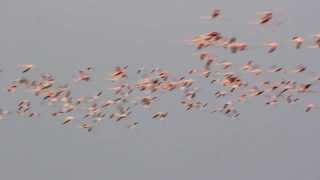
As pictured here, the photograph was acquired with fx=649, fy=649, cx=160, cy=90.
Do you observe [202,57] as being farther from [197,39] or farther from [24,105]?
[24,105]

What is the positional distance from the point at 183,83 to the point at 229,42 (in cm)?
239

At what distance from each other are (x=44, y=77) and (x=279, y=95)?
15.8ft

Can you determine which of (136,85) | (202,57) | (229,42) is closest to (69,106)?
(136,85)

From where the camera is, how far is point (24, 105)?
14.5m

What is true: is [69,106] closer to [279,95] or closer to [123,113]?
[123,113]

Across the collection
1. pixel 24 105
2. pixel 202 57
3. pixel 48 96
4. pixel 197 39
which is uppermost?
pixel 197 39

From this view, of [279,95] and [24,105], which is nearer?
[279,95]

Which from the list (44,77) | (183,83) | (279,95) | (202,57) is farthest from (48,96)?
(279,95)

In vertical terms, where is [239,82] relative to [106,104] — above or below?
above

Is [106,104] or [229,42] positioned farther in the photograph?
[106,104]

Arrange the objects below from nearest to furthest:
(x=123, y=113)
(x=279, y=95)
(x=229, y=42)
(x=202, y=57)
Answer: (x=229, y=42) < (x=202, y=57) < (x=279, y=95) < (x=123, y=113)

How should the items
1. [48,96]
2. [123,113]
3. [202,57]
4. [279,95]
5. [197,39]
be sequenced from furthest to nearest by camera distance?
[123,113] < [48,96] < [279,95] < [202,57] < [197,39]

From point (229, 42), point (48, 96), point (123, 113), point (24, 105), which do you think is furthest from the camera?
point (24, 105)

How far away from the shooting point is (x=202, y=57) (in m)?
10.4
